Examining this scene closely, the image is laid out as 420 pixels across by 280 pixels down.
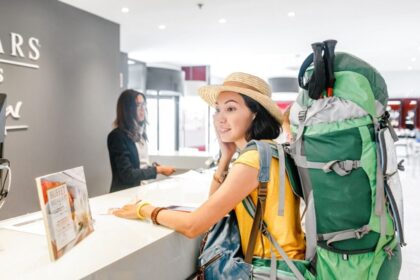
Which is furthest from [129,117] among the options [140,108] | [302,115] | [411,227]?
[411,227]

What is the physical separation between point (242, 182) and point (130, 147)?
1.88 m

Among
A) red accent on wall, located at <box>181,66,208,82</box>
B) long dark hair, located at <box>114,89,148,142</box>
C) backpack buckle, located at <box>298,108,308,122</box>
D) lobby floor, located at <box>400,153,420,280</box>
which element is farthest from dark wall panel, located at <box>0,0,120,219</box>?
red accent on wall, located at <box>181,66,208,82</box>

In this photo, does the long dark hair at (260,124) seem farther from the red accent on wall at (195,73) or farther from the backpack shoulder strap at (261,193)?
the red accent on wall at (195,73)

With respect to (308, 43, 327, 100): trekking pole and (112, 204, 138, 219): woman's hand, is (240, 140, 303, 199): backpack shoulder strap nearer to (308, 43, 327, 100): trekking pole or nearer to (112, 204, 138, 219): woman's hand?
(308, 43, 327, 100): trekking pole

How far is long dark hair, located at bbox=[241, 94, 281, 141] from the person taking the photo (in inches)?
58.8

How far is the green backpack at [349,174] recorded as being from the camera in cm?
111

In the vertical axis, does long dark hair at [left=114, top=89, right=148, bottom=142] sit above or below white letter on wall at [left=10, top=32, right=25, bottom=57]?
below

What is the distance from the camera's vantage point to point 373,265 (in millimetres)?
1135

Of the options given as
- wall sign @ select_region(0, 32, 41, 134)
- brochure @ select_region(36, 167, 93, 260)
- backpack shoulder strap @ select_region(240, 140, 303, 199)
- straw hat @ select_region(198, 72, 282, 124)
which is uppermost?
wall sign @ select_region(0, 32, 41, 134)

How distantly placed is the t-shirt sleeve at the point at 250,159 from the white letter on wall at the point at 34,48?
3418mm

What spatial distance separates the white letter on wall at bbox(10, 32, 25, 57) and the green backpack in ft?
11.1

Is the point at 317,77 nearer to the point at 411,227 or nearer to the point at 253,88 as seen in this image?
the point at 253,88

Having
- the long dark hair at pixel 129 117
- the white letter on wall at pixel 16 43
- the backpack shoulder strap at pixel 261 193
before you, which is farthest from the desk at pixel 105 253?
the white letter on wall at pixel 16 43

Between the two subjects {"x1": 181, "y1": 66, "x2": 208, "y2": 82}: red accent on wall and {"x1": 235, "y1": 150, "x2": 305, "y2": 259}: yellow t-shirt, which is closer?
{"x1": 235, "y1": 150, "x2": 305, "y2": 259}: yellow t-shirt
